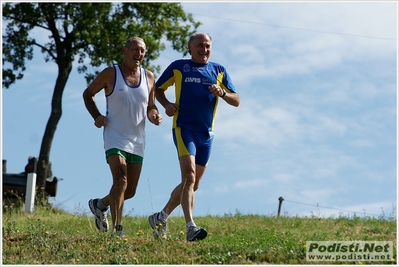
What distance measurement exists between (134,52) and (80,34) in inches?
574

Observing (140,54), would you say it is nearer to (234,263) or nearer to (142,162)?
(142,162)

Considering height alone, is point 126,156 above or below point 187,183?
above

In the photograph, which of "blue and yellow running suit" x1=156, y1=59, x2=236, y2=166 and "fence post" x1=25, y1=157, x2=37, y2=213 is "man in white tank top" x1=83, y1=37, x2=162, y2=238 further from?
"fence post" x1=25, y1=157, x2=37, y2=213

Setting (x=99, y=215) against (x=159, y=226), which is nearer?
(x=159, y=226)

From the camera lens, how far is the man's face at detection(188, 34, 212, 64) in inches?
357

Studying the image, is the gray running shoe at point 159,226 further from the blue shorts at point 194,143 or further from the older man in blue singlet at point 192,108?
the blue shorts at point 194,143

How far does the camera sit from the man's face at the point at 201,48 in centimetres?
906

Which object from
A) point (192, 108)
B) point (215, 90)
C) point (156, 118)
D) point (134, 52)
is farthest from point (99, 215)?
point (215, 90)

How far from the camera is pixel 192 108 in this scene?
29.2ft

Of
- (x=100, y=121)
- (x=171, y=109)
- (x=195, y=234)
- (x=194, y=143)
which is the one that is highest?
(x=171, y=109)

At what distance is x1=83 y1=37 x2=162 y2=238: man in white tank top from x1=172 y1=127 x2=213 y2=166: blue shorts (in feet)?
1.08

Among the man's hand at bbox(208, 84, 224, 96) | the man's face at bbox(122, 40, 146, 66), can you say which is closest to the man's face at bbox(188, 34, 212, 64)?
the man's hand at bbox(208, 84, 224, 96)

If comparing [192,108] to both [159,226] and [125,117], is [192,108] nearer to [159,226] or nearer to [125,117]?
[125,117]

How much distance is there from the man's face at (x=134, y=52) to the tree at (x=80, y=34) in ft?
46.0
